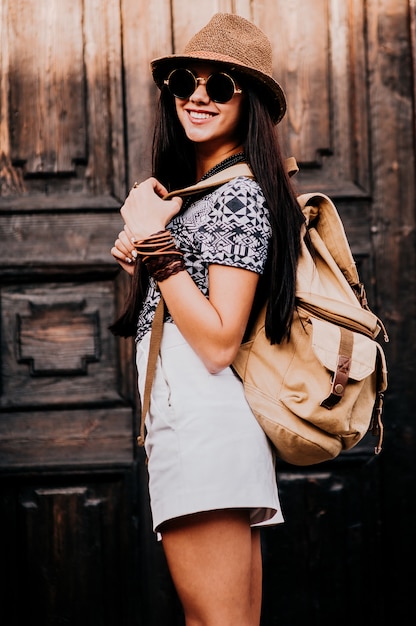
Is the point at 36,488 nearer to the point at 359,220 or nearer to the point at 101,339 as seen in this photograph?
the point at 101,339

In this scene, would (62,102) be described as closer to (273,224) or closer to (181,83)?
(181,83)

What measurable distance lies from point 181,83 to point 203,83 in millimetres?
50

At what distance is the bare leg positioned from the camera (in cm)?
177

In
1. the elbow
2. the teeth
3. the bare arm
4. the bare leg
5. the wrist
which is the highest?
the teeth

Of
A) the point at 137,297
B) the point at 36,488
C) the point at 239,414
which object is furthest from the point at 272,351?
the point at 36,488

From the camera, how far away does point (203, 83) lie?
76.2 inches

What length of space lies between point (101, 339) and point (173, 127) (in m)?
0.98

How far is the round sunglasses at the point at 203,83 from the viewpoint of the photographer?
189cm

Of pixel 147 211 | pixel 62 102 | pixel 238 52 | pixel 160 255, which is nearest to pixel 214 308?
pixel 160 255

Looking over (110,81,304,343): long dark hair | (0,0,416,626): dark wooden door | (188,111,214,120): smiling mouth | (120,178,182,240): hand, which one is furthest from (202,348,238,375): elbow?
(0,0,416,626): dark wooden door

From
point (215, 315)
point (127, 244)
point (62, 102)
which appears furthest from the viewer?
point (62, 102)

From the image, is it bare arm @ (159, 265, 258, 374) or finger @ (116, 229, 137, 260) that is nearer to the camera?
bare arm @ (159, 265, 258, 374)

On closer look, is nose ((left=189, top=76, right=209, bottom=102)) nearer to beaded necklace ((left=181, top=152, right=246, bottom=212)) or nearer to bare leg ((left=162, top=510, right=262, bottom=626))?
beaded necklace ((left=181, top=152, right=246, bottom=212))

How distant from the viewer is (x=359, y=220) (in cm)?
296
